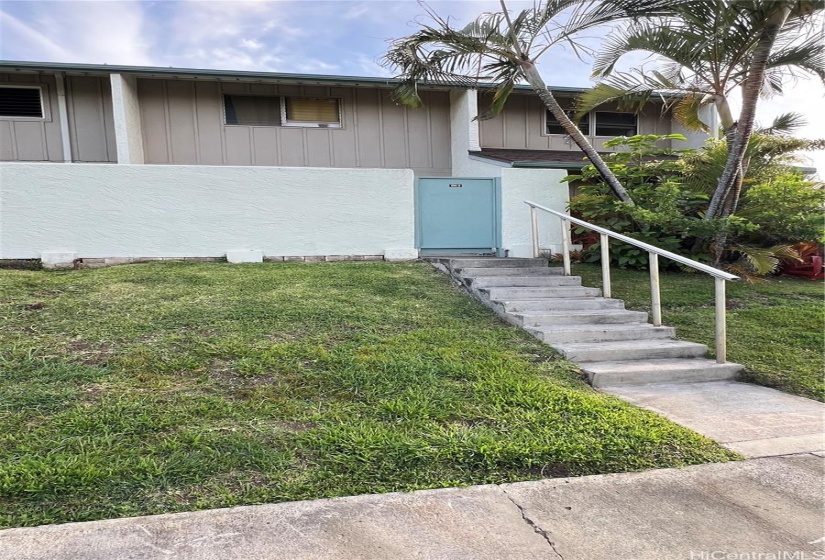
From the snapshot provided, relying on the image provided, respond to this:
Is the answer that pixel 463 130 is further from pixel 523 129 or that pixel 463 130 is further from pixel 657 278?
pixel 657 278

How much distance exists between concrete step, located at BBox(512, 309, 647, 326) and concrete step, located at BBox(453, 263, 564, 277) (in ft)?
5.04

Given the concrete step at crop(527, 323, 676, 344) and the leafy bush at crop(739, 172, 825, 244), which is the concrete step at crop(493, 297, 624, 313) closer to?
the concrete step at crop(527, 323, 676, 344)

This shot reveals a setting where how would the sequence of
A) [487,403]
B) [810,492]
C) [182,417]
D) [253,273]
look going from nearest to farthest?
[810,492] < [182,417] < [487,403] < [253,273]

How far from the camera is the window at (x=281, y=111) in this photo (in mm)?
10438

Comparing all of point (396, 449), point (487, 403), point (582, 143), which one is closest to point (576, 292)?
point (582, 143)

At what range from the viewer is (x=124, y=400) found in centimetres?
334

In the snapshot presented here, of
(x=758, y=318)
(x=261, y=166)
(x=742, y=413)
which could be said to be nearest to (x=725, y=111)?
(x=758, y=318)

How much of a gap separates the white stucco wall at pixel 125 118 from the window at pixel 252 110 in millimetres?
1714

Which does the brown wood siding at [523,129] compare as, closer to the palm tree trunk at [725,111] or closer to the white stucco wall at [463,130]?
the white stucco wall at [463,130]

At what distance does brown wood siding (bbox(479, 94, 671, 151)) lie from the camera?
11.5 m

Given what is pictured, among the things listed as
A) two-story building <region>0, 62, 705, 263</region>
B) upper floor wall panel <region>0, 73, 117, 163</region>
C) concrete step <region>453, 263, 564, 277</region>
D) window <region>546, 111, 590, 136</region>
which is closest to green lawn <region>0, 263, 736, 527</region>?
concrete step <region>453, 263, 564, 277</region>

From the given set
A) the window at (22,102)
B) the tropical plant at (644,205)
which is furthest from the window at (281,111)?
the tropical plant at (644,205)

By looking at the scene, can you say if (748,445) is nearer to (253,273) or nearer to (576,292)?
(576,292)

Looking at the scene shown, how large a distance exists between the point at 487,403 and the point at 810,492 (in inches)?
73.2
